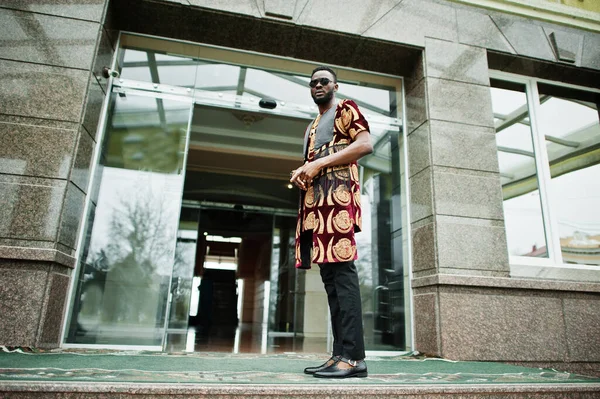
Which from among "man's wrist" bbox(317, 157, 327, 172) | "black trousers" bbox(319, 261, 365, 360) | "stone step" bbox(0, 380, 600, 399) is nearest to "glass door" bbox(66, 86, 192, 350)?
"stone step" bbox(0, 380, 600, 399)

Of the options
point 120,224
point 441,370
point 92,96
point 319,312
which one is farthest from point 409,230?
point 319,312

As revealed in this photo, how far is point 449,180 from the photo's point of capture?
13.3ft

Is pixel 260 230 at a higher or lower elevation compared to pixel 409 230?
higher

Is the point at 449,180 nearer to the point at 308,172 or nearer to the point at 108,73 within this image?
the point at 308,172

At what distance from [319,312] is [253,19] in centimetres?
664

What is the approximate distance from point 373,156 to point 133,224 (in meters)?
2.82

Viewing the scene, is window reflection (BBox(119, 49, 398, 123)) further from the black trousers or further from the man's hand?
the black trousers

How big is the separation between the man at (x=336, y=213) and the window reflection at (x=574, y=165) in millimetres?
3488

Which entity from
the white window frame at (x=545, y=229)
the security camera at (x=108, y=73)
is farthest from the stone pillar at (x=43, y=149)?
the white window frame at (x=545, y=229)

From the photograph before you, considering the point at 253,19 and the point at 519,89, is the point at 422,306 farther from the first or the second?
the point at 253,19

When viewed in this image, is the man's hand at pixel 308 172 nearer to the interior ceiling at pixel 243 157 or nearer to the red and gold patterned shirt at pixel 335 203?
the red and gold patterned shirt at pixel 335 203

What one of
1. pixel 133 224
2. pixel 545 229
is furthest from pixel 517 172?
pixel 133 224

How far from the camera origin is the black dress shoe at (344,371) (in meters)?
2.01

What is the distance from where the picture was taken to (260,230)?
476 inches
